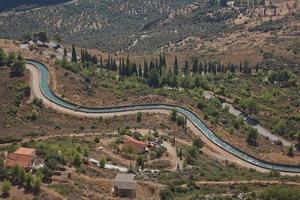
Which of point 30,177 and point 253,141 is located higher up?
point 30,177

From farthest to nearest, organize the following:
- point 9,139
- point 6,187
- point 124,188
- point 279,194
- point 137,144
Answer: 1. point 137,144
2. point 9,139
3. point 124,188
4. point 279,194
5. point 6,187

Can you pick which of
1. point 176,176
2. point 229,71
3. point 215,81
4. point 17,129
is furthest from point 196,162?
point 229,71

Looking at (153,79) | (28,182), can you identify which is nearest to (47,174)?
(28,182)

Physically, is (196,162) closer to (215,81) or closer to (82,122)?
(82,122)

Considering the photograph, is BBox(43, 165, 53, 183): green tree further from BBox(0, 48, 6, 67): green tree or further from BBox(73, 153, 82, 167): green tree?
BBox(0, 48, 6, 67): green tree

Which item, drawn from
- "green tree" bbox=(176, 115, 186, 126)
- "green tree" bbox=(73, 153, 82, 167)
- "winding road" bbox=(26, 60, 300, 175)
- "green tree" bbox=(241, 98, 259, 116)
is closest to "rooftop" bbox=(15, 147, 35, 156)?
"green tree" bbox=(73, 153, 82, 167)

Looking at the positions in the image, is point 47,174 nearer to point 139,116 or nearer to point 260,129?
point 139,116

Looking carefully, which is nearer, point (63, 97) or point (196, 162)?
point (196, 162)
